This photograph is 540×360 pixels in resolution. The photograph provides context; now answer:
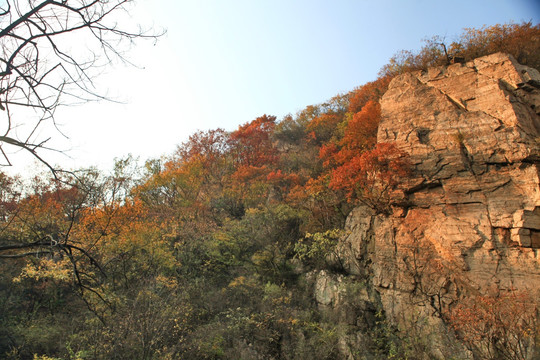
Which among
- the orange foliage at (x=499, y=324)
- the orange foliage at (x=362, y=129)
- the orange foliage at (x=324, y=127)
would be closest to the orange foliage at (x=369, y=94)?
the orange foliage at (x=324, y=127)

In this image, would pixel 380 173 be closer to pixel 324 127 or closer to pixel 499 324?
pixel 499 324

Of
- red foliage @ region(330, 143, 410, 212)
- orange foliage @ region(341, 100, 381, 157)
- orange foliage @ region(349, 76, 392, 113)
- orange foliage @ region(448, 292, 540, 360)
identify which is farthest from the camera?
orange foliage @ region(349, 76, 392, 113)

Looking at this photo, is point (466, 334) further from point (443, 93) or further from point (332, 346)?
point (443, 93)

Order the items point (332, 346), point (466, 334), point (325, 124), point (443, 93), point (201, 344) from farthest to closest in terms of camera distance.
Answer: point (325, 124), point (443, 93), point (332, 346), point (201, 344), point (466, 334)

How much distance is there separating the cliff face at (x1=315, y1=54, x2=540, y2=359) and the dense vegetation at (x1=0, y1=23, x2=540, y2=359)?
0.86 m

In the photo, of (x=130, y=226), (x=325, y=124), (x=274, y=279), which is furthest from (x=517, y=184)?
(x=325, y=124)

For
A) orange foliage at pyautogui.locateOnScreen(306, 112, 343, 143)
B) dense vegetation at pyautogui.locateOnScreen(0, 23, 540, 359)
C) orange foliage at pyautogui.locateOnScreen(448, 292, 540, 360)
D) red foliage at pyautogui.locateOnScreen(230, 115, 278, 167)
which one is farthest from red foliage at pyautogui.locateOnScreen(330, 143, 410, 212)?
orange foliage at pyautogui.locateOnScreen(306, 112, 343, 143)

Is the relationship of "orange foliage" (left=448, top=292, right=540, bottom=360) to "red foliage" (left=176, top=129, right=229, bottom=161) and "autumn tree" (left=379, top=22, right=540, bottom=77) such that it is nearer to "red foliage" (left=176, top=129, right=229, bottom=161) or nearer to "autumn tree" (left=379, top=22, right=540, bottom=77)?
"autumn tree" (left=379, top=22, right=540, bottom=77)

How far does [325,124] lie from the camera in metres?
27.0

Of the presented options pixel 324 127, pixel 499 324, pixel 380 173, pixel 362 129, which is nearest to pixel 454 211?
pixel 380 173

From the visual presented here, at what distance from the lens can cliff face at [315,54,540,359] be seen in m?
9.27

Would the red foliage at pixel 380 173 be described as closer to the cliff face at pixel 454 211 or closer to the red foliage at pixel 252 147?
the cliff face at pixel 454 211

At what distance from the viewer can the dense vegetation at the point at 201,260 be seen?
9008 millimetres

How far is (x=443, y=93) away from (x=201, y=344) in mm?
14204
